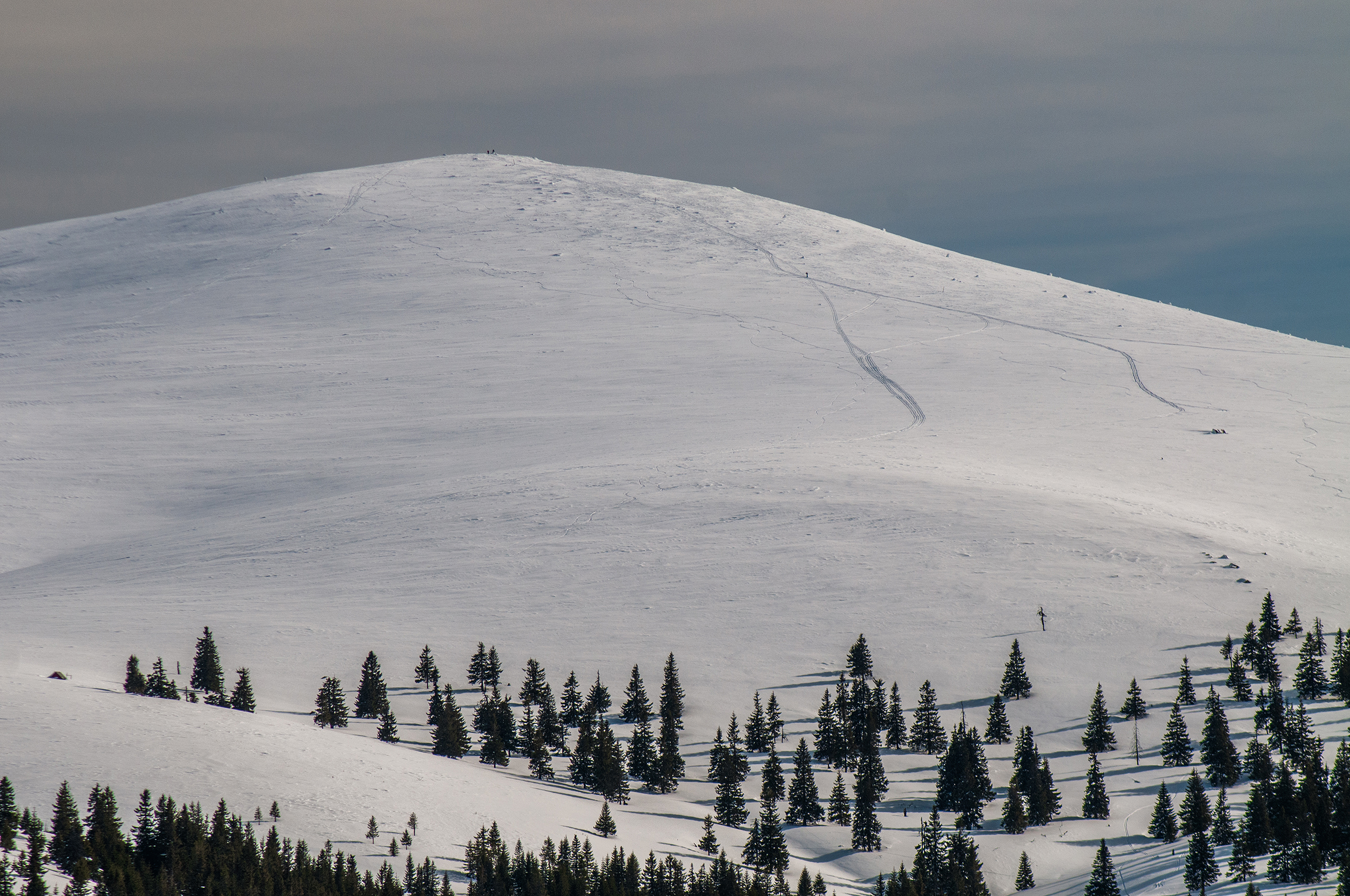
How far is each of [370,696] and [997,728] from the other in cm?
2006

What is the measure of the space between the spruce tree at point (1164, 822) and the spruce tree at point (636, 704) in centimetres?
1553

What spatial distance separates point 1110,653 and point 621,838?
21.8 metres

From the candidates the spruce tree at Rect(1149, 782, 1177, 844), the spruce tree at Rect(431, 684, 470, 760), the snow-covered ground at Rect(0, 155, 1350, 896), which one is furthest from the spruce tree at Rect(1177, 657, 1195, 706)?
the spruce tree at Rect(431, 684, 470, 760)

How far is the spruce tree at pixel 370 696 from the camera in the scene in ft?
140

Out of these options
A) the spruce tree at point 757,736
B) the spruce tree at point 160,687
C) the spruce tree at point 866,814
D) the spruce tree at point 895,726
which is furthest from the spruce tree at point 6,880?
the spruce tree at point 895,726

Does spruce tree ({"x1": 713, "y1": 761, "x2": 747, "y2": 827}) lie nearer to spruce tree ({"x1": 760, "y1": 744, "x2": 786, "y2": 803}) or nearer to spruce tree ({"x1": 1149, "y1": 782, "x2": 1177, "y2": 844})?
spruce tree ({"x1": 760, "y1": 744, "x2": 786, "y2": 803})

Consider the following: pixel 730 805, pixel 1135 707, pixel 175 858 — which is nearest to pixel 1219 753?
pixel 1135 707

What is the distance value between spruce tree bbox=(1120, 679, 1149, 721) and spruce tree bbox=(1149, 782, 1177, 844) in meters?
7.98

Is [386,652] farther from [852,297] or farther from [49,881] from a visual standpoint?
[852,297]

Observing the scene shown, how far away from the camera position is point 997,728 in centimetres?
4128

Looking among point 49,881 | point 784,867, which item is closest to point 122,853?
point 49,881

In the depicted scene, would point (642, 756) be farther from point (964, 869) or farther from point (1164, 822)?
point (1164, 822)

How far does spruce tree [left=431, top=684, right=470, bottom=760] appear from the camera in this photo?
39969 millimetres

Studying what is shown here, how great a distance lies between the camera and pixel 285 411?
280 feet
